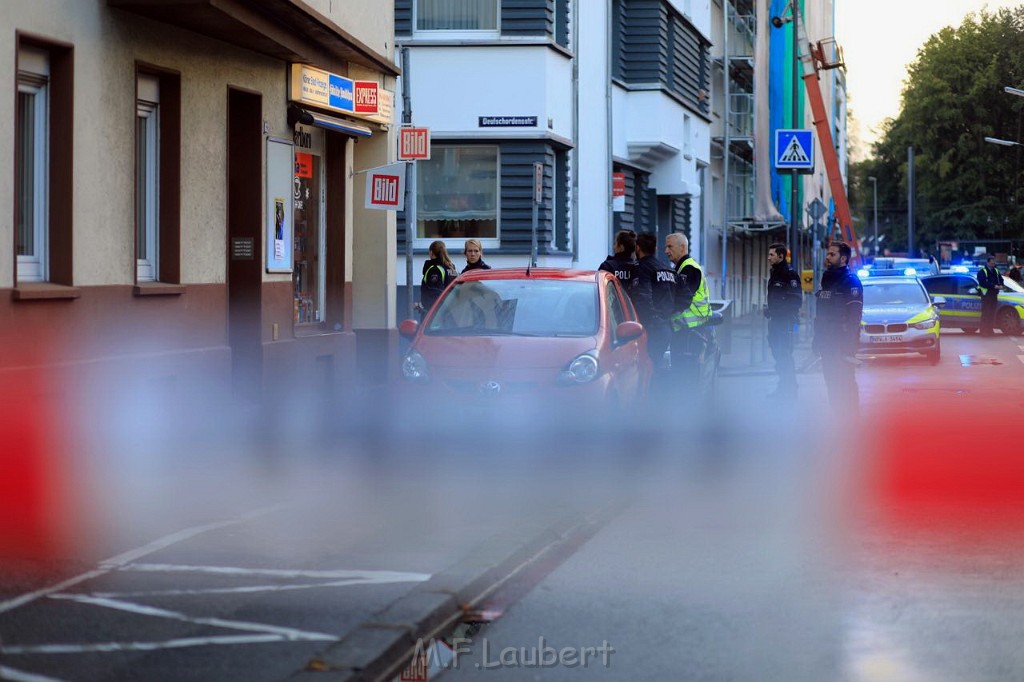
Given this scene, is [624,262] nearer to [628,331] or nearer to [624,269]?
[624,269]

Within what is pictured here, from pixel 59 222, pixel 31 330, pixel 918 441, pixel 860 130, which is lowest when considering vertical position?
pixel 918 441

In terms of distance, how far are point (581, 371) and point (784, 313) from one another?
732cm

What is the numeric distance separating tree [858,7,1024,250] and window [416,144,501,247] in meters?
61.4

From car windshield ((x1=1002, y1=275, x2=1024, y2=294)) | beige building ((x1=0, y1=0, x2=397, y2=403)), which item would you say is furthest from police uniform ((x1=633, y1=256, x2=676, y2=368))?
car windshield ((x1=1002, y1=275, x2=1024, y2=294))

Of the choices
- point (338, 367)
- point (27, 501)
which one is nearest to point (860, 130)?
point (338, 367)

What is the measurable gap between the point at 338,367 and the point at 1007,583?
43.4 ft

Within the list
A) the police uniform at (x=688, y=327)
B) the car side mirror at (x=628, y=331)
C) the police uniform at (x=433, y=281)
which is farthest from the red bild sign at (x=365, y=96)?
the car side mirror at (x=628, y=331)

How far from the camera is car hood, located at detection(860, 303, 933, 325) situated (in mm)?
27438

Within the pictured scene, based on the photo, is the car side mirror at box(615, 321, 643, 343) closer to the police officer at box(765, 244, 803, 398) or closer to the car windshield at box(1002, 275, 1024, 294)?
the police officer at box(765, 244, 803, 398)

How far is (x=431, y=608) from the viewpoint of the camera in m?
6.82

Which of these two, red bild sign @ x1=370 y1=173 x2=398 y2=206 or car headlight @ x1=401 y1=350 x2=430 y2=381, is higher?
red bild sign @ x1=370 y1=173 x2=398 y2=206

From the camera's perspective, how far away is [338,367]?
20.2 meters

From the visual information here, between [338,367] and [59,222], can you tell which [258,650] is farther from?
[338,367]

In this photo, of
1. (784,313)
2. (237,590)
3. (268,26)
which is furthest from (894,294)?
(237,590)
